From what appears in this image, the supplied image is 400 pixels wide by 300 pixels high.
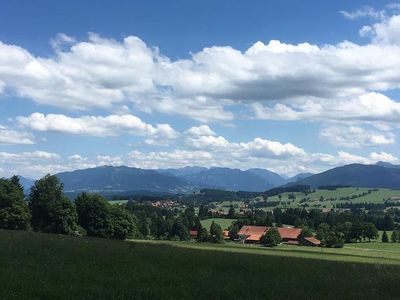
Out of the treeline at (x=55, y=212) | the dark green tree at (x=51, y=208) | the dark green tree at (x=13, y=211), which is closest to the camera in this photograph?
the dark green tree at (x=13, y=211)

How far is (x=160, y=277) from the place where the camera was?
2411 centimetres

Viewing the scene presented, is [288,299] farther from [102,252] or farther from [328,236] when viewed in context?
[328,236]

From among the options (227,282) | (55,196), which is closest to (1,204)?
(55,196)

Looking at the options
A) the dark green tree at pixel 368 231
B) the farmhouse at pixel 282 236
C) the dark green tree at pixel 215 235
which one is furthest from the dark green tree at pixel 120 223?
the dark green tree at pixel 368 231

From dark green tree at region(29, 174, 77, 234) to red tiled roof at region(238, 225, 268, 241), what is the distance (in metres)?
89.1

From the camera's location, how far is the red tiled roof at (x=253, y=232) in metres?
166

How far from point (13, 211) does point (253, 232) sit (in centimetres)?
10811

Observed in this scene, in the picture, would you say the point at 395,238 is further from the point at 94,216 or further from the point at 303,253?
the point at 94,216

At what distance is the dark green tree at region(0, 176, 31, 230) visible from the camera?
79000 millimetres

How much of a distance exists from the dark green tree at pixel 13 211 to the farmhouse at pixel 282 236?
9154 centimetres

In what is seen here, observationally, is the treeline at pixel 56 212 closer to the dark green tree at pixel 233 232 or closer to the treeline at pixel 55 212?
the treeline at pixel 55 212

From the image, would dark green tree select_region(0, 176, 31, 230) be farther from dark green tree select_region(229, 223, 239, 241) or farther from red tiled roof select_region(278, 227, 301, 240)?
red tiled roof select_region(278, 227, 301, 240)

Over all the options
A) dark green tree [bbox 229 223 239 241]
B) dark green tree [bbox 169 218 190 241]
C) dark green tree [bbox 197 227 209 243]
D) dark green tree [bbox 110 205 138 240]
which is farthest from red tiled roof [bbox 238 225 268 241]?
dark green tree [bbox 110 205 138 240]

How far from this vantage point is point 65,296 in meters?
17.8
